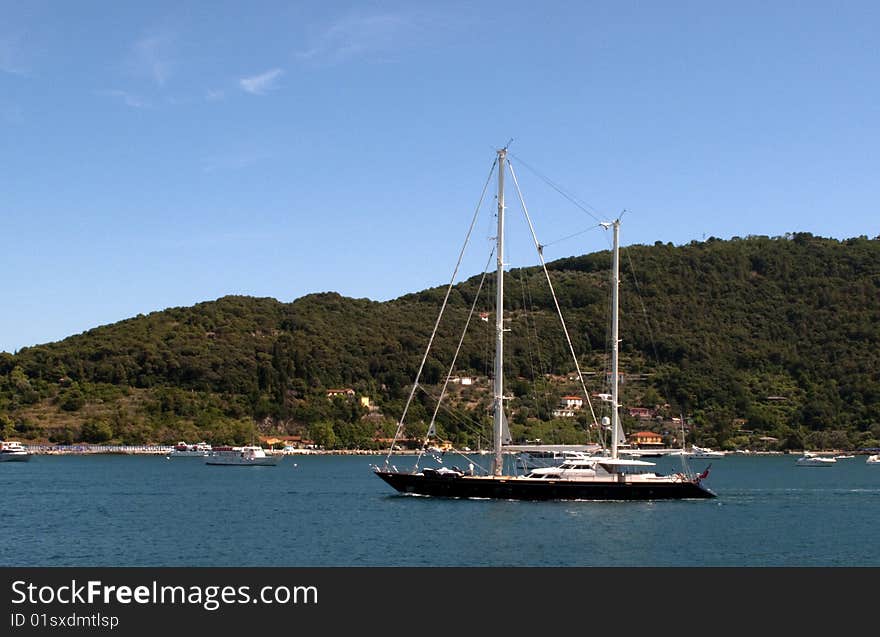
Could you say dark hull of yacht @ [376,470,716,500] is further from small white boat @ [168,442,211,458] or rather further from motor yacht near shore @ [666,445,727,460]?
motor yacht near shore @ [666,445,727,460]

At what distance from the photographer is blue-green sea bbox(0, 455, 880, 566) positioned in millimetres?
38875

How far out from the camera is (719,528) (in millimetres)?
48250

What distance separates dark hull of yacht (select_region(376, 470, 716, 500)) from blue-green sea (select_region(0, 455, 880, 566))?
0.49 metres

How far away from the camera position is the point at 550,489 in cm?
5503

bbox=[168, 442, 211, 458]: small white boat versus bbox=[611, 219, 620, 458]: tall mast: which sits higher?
bbox=[611, 219, 620, 458]: tall mast

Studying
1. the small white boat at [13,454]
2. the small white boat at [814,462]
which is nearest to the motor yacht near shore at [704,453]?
the small white boat at [814,462]

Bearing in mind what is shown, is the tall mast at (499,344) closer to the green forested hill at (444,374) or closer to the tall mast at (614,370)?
the tall mast at (614,370)

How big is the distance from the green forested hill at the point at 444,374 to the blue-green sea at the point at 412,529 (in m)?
90.7

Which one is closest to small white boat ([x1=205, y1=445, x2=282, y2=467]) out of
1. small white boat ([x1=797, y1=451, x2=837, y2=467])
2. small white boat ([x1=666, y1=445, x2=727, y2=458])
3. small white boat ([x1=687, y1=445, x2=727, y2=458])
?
small white boat ([x1=666, y1=445, x2=727, y2=458])

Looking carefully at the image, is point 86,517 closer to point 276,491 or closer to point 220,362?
point 276,491

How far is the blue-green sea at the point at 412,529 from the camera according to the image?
38875mm
